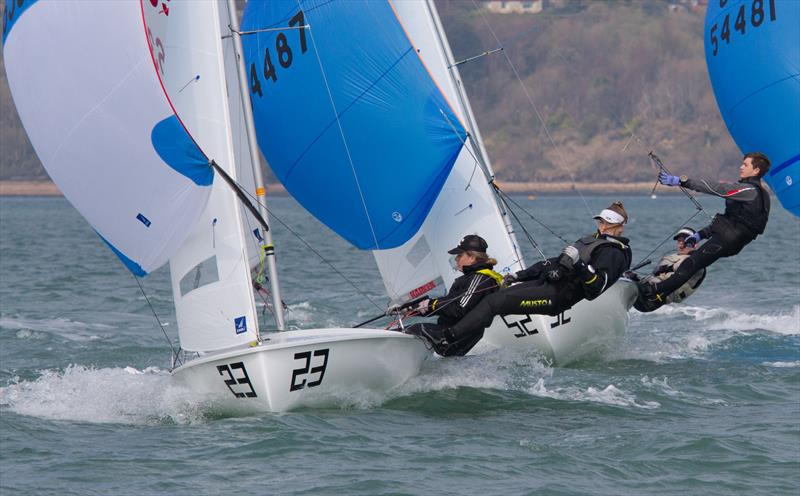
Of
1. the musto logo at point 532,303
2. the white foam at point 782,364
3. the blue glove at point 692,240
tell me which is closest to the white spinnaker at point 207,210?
the musto logo at point 532,303

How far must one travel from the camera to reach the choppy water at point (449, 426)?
22.9 feet

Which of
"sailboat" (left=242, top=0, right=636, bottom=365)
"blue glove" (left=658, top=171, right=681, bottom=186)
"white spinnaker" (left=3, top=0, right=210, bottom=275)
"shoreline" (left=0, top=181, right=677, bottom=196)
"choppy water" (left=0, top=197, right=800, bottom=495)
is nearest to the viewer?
"choppy water" (left=0, top=197, right=800, bottom=495)

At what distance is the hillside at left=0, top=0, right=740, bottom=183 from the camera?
85.9 metres

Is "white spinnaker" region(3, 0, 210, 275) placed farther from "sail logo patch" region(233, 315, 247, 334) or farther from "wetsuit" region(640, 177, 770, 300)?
"wetsuit" region(640, 177, 770, 300)

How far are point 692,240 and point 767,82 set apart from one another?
190 centimetres

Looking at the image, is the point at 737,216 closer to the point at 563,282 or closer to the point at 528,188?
the point at 563,282

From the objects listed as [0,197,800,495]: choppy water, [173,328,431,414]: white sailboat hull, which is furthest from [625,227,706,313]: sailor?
[173,328,431,414]: white sailboat hull

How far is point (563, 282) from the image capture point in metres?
8.62

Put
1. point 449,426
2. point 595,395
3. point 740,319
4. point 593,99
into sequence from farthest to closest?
point 593,99 → point 740,319 → point 595,395 → point 449,426

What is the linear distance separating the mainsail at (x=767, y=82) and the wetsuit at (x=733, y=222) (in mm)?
1298

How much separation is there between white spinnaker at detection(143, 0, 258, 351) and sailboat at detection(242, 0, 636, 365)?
170cm

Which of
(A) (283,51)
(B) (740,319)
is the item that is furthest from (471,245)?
(B) (740,319)

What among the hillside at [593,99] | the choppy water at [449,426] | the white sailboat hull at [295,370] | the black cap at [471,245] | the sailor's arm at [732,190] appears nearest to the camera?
the choppy water at [449,426]

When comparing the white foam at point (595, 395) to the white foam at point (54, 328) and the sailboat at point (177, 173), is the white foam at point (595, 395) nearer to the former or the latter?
the sailboat at point (177, 173)
